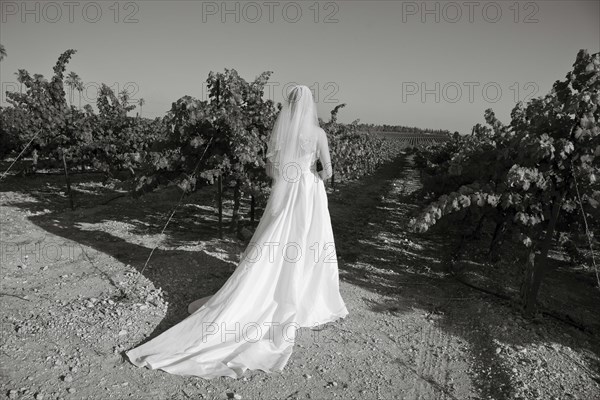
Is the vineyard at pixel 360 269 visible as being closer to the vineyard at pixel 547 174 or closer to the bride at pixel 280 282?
the vineyard at pixel 547 174

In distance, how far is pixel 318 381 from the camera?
11.9 ft

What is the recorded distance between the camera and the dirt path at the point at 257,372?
350 centimetres

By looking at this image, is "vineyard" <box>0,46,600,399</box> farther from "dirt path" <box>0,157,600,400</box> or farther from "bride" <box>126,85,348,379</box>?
"bride" <box>126,85,348,379</box>

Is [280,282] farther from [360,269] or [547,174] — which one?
[547,174]

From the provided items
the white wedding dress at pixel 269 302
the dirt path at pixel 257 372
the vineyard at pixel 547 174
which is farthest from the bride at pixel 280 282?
the vineyard at pixel 547 174

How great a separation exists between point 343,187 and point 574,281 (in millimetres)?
10926

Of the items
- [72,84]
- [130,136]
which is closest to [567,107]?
[72,84]

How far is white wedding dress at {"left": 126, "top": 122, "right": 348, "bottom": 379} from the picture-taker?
3.71m

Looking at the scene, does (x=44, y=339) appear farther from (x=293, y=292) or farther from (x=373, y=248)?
(x=373, y=248)

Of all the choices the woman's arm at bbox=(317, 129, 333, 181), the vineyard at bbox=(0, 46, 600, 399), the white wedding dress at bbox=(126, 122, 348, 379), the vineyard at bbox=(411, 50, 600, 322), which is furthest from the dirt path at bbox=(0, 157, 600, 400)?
the woman's arm at bbox=(317, 129, 333, 181)

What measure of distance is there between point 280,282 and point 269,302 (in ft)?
0.85

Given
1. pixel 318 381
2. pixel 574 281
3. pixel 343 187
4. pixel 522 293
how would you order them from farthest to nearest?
1. pixel 343 187
2. pixel 574 281
3. pixel 522 293
4. pixel 318 381

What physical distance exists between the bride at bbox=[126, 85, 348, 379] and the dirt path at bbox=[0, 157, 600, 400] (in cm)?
23

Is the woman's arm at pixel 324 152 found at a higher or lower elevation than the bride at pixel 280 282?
higher
